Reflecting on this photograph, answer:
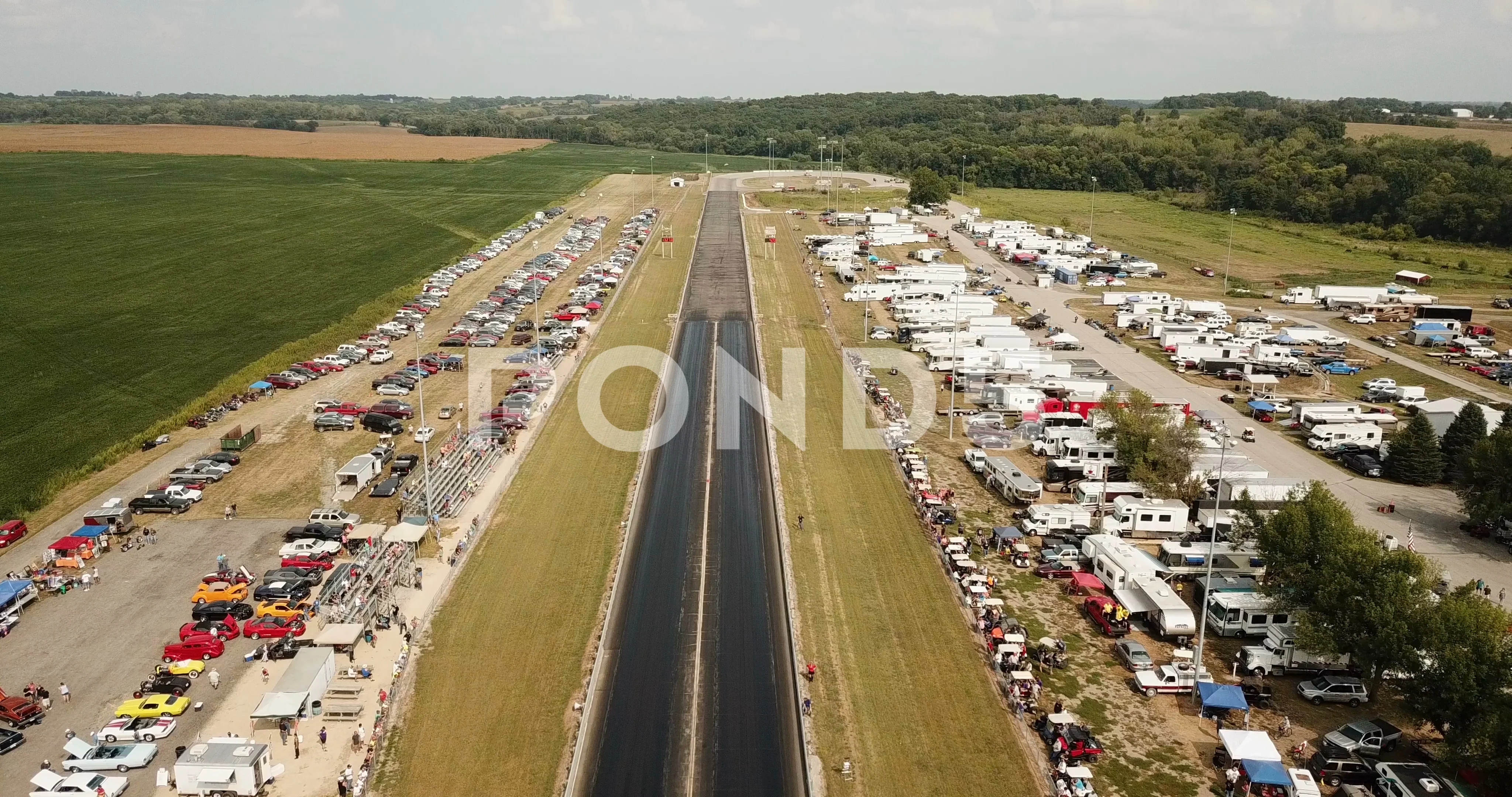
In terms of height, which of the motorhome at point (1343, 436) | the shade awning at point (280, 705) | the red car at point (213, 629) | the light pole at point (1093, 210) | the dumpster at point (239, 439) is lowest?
the red car at point (213, 629)

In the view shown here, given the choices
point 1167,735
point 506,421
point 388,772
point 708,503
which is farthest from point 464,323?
point 1167,735

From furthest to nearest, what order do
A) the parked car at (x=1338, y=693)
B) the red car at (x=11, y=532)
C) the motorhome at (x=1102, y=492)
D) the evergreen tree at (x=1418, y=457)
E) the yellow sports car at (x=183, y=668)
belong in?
the evergreen tree at (x=1418, y=457), the motorhome at (x=1102, y=492), the red car at (x=11, y=532), the yellow sports car at (x=183, y=668), the parked car at (x=1338, y=693)

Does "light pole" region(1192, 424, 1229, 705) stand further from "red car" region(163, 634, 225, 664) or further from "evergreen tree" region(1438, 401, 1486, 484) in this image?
"red car" region(163, 634, 225, 664)

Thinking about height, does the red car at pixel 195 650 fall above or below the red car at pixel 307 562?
below

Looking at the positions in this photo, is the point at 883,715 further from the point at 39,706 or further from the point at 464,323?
the point at 464,323

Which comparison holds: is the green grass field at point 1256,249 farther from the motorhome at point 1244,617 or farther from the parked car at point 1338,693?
the parked car at point 1338,693

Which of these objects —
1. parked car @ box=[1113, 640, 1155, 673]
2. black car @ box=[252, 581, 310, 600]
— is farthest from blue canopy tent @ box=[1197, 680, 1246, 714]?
black car @ box=[252, 581, 310, 600]

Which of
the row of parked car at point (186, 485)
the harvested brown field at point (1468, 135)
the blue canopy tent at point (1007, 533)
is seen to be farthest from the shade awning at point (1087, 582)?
the harvested brown field at point (1468, 135)
